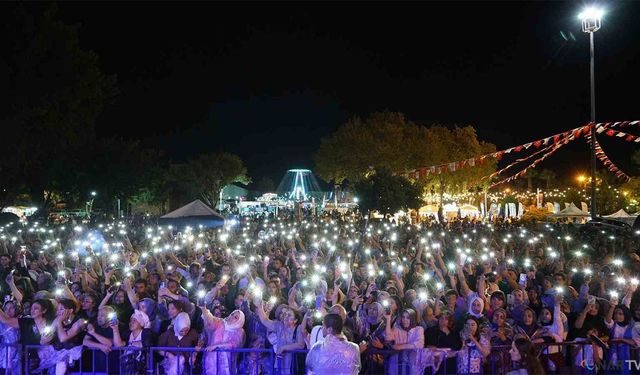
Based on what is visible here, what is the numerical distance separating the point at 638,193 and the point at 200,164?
47440 millimetres

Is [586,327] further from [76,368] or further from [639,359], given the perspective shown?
[76,368]

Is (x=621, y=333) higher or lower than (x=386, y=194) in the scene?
lower

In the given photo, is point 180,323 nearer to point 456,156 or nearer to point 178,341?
point 178,341

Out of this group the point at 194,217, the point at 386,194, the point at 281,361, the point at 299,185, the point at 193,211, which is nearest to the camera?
the point at 281,361

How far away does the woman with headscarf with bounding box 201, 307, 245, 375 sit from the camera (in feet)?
21.4

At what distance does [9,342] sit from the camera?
267 inches

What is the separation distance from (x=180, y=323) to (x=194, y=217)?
43.6ft

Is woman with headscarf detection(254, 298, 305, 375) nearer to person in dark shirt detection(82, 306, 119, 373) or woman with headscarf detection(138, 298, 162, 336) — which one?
woman with headscarf detection(138, 298, 162, 336)

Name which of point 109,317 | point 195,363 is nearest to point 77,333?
point 109,317

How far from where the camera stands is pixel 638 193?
44.6m

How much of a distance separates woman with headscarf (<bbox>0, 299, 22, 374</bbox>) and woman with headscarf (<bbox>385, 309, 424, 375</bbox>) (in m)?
3.92

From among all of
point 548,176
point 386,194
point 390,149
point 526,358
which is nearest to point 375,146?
point 390,149

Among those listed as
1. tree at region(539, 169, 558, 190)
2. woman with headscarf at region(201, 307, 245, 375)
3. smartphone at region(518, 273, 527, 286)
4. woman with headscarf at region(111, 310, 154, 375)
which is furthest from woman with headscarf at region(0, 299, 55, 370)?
tree at region(539, 169, 558, 190)

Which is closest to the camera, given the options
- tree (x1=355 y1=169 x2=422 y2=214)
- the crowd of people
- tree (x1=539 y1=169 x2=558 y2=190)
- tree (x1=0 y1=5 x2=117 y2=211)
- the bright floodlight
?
the crowd of people
